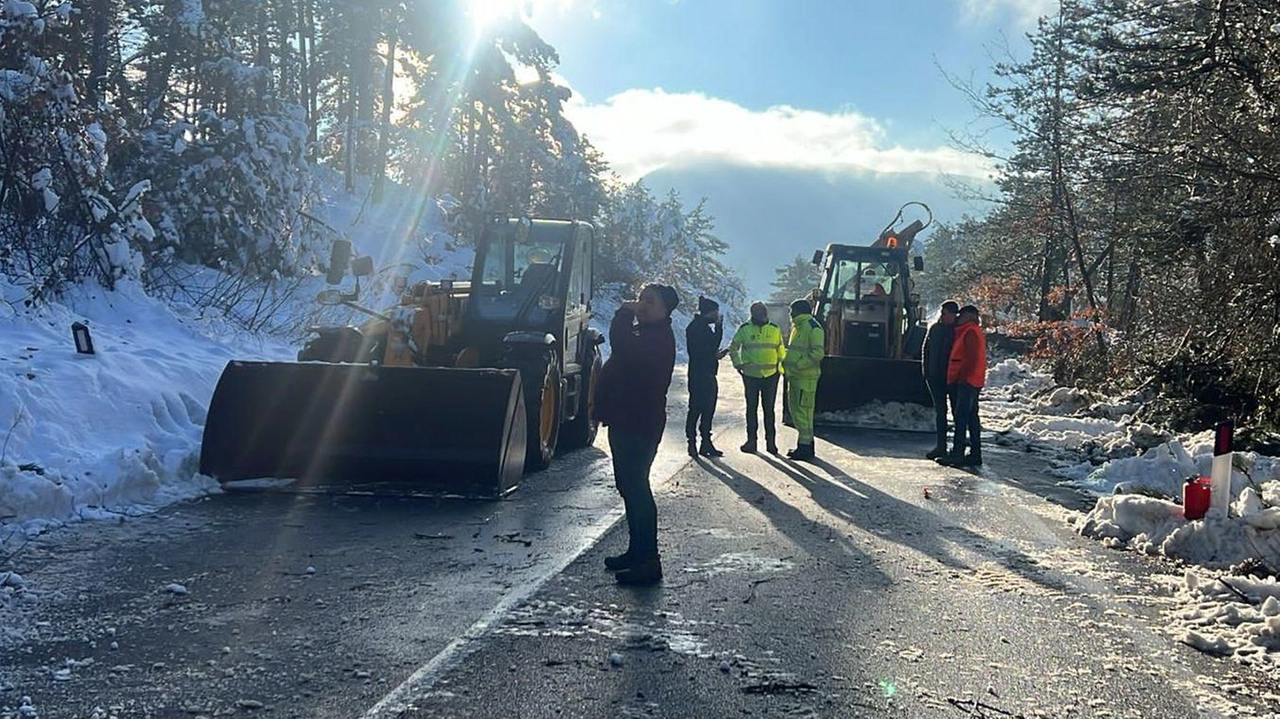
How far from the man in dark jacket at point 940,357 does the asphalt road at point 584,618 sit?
144 inches

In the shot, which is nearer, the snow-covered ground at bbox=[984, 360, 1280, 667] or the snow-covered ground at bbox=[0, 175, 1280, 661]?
the snow-covered ground at bbox=[984, 360, 1280, 667]

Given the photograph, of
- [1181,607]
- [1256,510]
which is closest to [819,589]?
[1181,607]

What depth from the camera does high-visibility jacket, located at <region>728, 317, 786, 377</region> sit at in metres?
13.0

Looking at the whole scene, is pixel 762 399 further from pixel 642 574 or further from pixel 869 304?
pixel 642 574

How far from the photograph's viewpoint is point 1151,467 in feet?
33.8

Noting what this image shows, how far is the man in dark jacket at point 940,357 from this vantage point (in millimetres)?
12492

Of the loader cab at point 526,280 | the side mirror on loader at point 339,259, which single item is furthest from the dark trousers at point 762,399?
the side mirror on loader at point 339,259

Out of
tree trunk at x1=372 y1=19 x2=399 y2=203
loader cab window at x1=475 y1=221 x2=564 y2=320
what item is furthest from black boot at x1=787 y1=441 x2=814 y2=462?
tree trunk at x1=372 y1=19 x2=399 y2=203

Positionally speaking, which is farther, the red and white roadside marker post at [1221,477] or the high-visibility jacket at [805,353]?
the high-visibility jacket at [805,353]

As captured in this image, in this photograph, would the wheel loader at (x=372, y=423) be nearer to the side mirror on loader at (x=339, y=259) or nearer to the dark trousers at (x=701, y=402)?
the side mirror on loader at (x=339, y=259)

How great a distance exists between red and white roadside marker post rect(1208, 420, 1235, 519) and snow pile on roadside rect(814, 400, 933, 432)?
8184 mm

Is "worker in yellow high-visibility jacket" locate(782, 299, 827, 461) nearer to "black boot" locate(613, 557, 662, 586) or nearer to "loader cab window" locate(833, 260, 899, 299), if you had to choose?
"loader cab window" locate(833, 260, 899, 299)

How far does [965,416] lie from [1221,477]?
5106mm

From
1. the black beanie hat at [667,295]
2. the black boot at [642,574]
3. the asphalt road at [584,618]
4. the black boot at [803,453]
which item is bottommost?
the asphalt road at [584,618]
